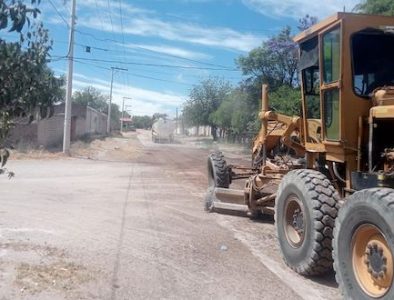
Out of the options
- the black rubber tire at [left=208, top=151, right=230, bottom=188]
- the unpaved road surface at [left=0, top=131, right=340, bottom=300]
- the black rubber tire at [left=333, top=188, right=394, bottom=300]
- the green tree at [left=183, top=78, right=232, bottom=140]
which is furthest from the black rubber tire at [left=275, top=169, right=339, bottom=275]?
the green tree at [left=183, top=78, right=232, bottom=140]

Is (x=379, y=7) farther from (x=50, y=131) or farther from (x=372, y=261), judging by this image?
(x=50, y=131)

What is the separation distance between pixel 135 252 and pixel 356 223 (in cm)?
345

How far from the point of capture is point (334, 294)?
20.9 feet

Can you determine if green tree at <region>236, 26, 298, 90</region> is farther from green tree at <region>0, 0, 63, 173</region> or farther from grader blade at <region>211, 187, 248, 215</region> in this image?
green tree at <region>0, 0, 63, 173</region>

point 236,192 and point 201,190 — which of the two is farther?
point 201,190

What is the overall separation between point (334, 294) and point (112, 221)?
510cm

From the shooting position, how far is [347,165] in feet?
23.4

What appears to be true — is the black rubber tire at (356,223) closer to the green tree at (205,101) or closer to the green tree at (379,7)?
the green tree at (379,7)

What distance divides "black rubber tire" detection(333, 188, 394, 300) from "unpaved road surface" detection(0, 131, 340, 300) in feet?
2.22

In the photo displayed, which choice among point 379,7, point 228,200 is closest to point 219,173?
point 228,200

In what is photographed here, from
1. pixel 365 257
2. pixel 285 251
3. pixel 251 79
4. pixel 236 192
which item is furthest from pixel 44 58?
pixel 251 79

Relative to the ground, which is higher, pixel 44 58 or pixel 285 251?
pixel 44 58

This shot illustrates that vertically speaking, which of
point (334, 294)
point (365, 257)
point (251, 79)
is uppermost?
point (251, 79)

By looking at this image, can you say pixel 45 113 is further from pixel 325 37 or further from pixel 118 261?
pixel 325 37
